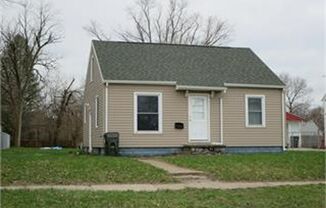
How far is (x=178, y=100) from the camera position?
22.5 meters

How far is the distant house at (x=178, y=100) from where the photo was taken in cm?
2191

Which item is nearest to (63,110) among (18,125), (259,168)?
(18,125)

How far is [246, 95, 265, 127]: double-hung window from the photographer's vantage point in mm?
23812

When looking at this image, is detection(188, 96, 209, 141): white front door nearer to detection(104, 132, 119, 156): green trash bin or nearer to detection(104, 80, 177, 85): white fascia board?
detection(104, 80, 177, 85): white fascia board

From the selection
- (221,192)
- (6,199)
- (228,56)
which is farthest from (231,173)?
(228,56)

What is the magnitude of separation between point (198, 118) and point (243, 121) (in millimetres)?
2189

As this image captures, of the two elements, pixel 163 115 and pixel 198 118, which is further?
pixel 198 118

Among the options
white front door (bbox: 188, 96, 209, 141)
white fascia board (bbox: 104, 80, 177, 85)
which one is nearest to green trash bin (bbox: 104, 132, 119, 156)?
white fascia board (bbox: 104, 80, 177, 85)

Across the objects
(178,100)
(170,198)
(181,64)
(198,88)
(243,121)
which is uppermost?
(181,64)

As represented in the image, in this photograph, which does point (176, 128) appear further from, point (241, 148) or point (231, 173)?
point (231, 173)

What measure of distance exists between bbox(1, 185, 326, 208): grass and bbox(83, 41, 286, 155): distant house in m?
9.95

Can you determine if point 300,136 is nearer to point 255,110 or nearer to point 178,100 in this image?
point 255,110

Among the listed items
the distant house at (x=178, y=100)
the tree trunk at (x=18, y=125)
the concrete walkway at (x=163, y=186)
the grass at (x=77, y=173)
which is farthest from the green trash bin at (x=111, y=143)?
the tree trunk at (x=18, y=125)

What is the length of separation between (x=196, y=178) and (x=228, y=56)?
41.0ft
